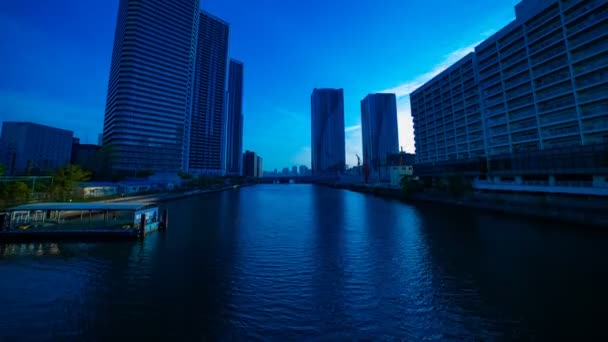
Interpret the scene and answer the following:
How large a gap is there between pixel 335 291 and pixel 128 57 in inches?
5969

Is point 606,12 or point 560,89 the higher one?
point 606,12

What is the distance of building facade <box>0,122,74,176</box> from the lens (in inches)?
6299

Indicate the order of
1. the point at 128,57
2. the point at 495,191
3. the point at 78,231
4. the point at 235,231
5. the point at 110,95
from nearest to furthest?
the point at 78,231
the point at 235,231
the point at 495,191
the point at 128,57
the point at 110,95

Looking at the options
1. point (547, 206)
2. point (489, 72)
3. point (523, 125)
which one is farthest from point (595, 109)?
point (489, 72)

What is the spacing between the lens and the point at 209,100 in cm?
18338

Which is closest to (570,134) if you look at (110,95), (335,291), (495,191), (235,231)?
(495,191)

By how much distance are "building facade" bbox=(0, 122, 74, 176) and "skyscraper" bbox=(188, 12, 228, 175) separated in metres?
86.0

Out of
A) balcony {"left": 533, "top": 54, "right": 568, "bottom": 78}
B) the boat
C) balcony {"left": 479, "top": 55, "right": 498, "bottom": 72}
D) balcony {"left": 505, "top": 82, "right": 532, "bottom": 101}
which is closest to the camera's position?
the boat

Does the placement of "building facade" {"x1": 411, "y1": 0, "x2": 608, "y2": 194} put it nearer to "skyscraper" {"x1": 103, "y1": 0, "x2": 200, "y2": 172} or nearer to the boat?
the boat

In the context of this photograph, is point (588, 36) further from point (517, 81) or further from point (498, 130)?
point (498, 130)

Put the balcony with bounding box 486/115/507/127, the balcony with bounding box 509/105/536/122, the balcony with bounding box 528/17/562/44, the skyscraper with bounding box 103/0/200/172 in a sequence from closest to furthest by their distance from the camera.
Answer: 1. the balcony with bounding box 528/17/562/44
2. the balcony with bounding box 509/105/536/122
3. the balcony with bounding box 486/115/507/127
4. the skyscraper with bounding box 103/0/200/172

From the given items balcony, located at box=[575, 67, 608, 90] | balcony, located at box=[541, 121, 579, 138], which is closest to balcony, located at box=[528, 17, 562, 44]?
balcony, located at box=[575, 67, 608, 90]

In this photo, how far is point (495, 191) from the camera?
6016 cm

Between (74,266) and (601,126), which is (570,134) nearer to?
(601,126)
